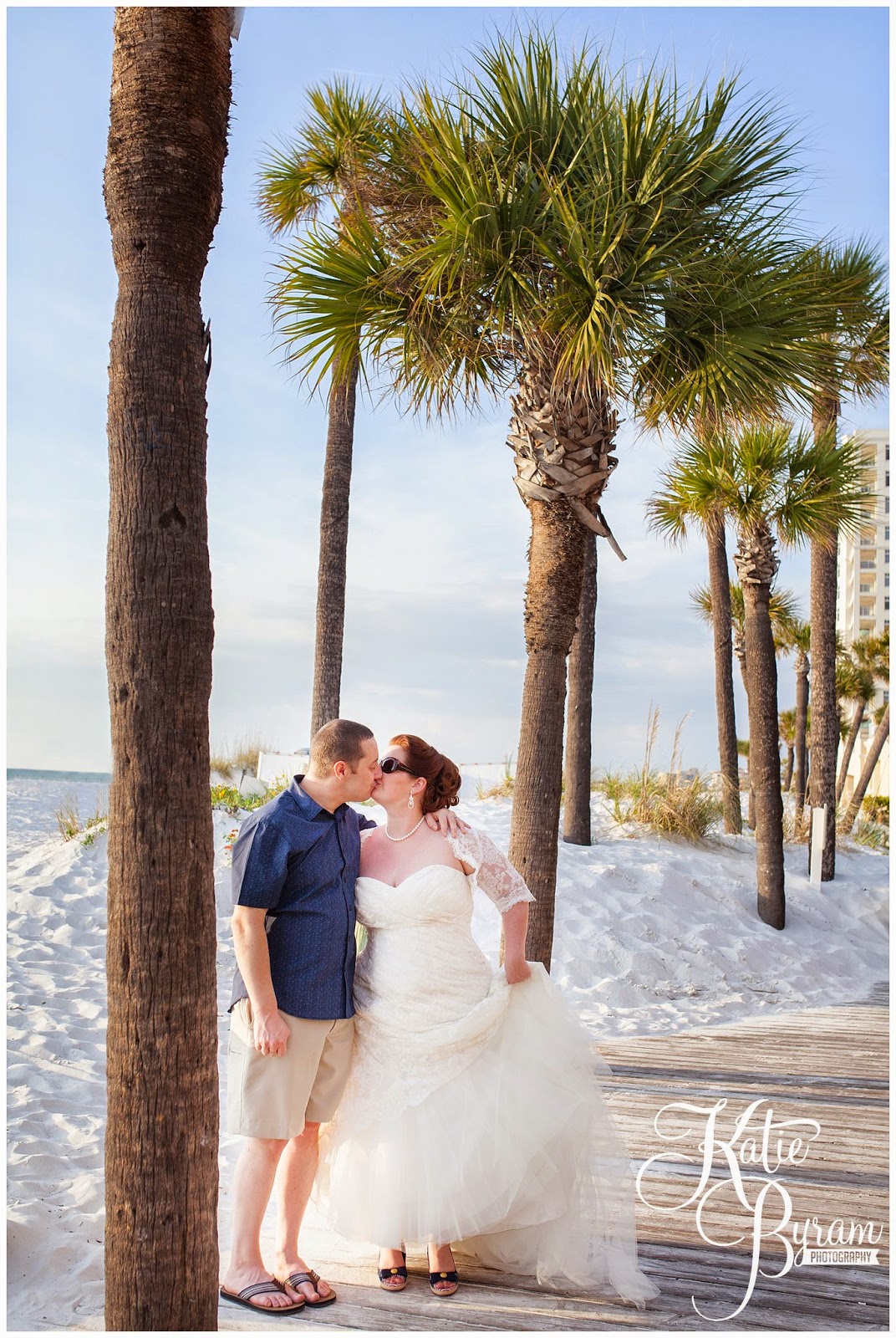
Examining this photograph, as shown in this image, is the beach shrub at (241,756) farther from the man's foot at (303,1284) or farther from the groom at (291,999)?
the man's foot at (303,1284)

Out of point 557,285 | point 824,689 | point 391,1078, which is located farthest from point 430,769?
point 824,689

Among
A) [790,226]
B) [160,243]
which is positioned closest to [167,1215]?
[160,243]

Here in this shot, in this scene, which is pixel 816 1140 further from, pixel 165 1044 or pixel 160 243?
pixel 160 243

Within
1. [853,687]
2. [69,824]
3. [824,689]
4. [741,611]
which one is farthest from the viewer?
[853,687]

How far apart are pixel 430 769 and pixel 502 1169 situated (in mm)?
1470

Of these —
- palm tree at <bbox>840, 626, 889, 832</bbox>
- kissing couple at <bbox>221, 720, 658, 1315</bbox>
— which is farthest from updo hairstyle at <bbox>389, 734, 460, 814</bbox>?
palm tree at <bbox>840, 626, 889, 832</bbox>

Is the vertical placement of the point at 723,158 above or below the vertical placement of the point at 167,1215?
above

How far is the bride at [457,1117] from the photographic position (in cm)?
357

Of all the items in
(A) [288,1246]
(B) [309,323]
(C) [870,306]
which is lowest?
(A) [288,1246]

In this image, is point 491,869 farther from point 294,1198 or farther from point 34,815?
point 34,815

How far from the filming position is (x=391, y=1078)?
3.70 metres

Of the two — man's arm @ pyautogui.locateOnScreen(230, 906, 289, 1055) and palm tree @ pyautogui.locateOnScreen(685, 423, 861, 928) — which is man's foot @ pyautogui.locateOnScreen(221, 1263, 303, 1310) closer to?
man's arm @ pyautogui.locateOnScreen(230, 906, 289, 1055)

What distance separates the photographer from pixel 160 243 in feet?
9.45

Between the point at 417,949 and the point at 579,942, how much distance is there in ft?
22.3
